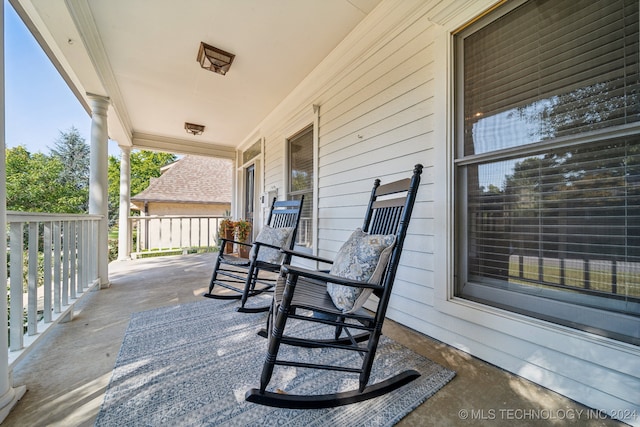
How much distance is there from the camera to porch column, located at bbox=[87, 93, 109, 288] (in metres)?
3.06

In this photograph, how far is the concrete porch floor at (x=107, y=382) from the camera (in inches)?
43.0

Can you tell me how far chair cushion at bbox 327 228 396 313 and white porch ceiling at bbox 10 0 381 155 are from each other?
2064 mm

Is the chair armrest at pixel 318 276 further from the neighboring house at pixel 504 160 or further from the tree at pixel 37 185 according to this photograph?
the tree at pixel 37 185

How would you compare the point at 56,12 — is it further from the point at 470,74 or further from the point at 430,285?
the point at 430,285

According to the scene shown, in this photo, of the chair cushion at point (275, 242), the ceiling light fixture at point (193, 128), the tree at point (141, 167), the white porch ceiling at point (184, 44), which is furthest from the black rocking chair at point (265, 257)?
the tree at point (141, 167)

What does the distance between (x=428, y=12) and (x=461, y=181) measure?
4.12 feet

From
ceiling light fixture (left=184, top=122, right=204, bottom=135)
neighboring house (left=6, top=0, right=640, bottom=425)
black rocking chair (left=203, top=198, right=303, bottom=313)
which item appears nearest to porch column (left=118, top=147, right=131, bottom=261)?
ceiling light fixture (left=184, top=122, right=204, bottom=135)

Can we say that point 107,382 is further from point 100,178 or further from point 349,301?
point 100,178

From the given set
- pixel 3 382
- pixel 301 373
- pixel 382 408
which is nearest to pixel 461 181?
pixel 382 408

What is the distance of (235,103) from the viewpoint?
408 cm

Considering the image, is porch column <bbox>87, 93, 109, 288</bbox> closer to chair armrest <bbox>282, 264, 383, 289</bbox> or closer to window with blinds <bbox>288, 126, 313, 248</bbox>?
window with blinds <bbox>288, 126, 313, 248</bbox>

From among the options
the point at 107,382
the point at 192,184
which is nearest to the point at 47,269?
the point at 107,382

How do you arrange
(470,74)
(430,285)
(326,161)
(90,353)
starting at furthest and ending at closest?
1. (326,161)
2. (430,285)
3. (470,74)
4. (90,353)

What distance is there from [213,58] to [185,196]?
9.92 m
